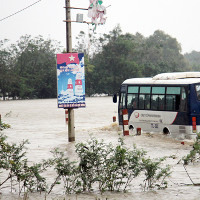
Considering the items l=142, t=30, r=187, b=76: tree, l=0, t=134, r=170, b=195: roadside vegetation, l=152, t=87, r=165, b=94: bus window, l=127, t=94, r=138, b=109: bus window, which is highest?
l=142, t=30, r=187, b=76: tree

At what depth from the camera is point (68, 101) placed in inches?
755

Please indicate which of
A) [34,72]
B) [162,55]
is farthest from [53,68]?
[162,55]

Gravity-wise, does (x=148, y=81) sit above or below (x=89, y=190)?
above

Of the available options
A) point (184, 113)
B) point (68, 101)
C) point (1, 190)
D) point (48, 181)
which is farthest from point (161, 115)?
point (1, 190)

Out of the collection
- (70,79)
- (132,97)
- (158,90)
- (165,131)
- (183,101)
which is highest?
(70,79)

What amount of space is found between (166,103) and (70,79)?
4.69m

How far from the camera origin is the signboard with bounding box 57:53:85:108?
19.0m

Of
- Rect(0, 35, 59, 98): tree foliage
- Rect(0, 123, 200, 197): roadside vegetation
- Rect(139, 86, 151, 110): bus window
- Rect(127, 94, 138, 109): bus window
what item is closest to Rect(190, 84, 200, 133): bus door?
Rect(139, 86, 151, 110): bus window

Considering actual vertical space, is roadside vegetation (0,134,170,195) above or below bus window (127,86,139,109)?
below

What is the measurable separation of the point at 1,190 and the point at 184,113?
11958 mm

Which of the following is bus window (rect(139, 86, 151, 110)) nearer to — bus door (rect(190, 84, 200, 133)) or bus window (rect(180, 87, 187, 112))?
bus window (rect(180, 87, 187, 112))

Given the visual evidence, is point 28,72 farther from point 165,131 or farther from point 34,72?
point 165,131

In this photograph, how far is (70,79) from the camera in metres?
19.1

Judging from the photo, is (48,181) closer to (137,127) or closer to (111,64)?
(137,127)
